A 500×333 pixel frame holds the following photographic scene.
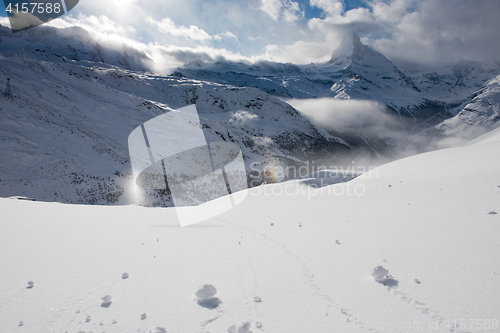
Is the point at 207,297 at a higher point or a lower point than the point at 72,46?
lower

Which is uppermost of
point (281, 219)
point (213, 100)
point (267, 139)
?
point (213, 100)

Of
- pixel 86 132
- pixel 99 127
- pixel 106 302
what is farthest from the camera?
pixel 99 127

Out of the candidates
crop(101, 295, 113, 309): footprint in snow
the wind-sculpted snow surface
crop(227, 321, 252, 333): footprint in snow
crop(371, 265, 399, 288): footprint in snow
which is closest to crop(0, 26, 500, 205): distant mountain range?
the wind-sculpted snow surface

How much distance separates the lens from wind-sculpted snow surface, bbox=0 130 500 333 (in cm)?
161

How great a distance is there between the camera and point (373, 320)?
157 cm

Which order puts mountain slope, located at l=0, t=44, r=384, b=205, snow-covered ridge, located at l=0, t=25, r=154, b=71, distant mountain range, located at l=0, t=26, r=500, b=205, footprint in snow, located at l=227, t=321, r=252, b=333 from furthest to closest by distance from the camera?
1. snow-covered ridge, located at l=0, t=25, r=154, b=71
2. distant mountain range, located at l=0, t=26, r=500, b=205
3. mountain slope, located at l=0, t=44, r=384, b=205
4. footprint in snow, located at l=227, t=321, r=252, b=333

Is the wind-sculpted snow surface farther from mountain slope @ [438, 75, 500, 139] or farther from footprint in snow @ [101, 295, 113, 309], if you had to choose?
mountain slope @ [438, 75, 500, 139]

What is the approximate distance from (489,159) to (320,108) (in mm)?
182827

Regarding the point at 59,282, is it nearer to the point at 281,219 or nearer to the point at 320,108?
the point at 281,219

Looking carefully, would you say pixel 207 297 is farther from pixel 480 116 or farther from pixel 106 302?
pixel 480 116

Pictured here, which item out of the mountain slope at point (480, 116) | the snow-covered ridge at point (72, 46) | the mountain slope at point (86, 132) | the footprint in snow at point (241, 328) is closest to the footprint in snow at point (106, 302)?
the footprint in snow at point (241, 328)

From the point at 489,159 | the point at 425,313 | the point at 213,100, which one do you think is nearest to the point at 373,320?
the point at 425,313

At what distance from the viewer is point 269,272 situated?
240cm

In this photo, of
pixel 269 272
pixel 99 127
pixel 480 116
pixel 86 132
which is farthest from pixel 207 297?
pixel 480 116
